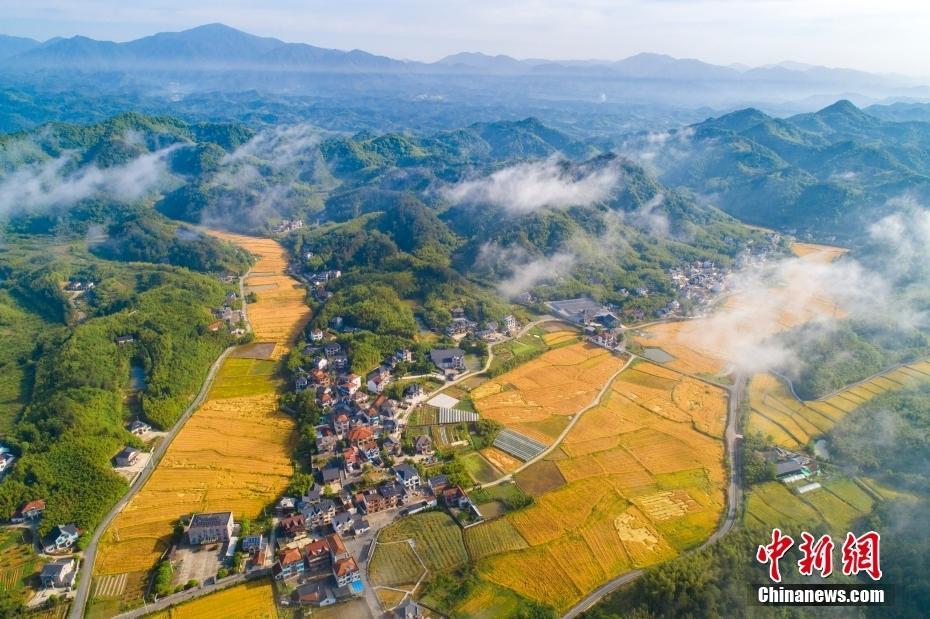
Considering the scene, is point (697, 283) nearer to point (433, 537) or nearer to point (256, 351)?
point (433, 537)

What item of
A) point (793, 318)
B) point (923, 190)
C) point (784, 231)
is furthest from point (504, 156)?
point (793, 318)

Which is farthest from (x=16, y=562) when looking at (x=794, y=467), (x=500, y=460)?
(x=794, y=467)

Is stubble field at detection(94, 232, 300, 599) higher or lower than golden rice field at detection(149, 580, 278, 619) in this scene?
higher

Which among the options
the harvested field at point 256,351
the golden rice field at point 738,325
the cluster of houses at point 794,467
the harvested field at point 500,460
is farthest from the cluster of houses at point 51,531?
the golden rice field at point 738,325

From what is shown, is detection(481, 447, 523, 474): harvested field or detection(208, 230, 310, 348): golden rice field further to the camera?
detection(208, 230, 310, 348): golden rice field

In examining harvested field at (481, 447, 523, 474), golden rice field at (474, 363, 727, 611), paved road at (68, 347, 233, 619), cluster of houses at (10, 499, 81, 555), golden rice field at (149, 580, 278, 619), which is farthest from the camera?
harvested field at (481, 447, 523, 474)

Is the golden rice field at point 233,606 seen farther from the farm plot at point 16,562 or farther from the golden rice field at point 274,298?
the golden rice field at point 274,298

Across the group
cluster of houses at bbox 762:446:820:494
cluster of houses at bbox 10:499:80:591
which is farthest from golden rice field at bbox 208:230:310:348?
cluster of houses at bbox 762:446:820:494

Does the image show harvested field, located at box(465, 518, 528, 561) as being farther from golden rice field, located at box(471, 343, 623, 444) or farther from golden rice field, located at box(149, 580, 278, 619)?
golden rice field, located at box(149, 580, 278, 619)
